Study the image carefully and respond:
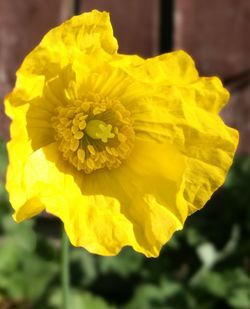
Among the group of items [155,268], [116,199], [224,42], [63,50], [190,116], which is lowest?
[155,268]

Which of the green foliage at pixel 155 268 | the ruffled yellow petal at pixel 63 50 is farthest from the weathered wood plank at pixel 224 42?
the ruffled yellow petal at pixel 63 50

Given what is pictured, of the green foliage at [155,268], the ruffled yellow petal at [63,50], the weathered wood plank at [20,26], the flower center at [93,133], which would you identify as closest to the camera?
the ruffled yellow petal at [63,50]

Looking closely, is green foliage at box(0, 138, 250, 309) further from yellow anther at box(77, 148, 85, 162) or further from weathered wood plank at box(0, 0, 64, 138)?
yellow anther at box(77, 148, 85, 162)

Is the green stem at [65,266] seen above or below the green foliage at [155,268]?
above

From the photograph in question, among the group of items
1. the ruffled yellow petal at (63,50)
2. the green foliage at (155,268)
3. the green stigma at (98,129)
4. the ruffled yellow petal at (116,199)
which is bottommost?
the green foliage at (155,268)

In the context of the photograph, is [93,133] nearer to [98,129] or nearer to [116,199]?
[98,129]

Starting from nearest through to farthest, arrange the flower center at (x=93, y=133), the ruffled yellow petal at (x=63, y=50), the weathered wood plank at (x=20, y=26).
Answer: the ruffled yellow petal at (x=63, y=50)
the flower center at (x=93, y=133)
the weathered wood plank at (x=20, y=26)

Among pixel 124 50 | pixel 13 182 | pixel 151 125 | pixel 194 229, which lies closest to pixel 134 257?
pixel 194 229

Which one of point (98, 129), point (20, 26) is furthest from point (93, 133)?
point (20, 26)

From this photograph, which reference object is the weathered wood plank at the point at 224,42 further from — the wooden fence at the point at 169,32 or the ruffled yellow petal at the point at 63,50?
the ruffled yellow petal at the point at 63,50
